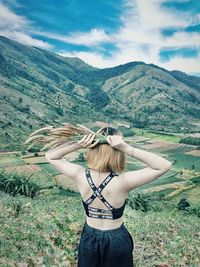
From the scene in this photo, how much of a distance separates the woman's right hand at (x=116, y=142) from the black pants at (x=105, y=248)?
0.57 meters

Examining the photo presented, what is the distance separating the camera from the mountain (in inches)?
2216

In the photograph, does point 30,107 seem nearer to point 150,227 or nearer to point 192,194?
point 192,194

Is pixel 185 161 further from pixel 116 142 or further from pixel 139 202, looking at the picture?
pixel 116 142

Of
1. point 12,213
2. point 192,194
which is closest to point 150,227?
point 12,213

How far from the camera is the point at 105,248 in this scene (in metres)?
2.34

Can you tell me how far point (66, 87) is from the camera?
355 feet

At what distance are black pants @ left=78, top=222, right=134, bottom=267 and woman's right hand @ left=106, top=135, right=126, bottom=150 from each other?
57 centimetres

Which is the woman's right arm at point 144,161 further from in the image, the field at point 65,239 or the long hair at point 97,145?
the field at point 65,239

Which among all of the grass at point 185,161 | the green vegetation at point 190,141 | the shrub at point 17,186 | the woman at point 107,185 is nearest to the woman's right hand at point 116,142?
the woman at point 107,185

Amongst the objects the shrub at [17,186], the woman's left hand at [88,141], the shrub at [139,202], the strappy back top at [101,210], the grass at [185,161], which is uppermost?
the woman's left hand at [88,141]

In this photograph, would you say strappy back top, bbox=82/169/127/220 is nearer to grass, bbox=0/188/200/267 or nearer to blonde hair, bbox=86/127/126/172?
blonde hair, bbox=86/127/126/172

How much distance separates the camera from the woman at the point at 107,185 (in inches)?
84.1

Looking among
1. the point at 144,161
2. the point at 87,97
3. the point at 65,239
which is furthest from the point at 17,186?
the point at 87,97

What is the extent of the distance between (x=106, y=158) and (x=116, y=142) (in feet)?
0.44
